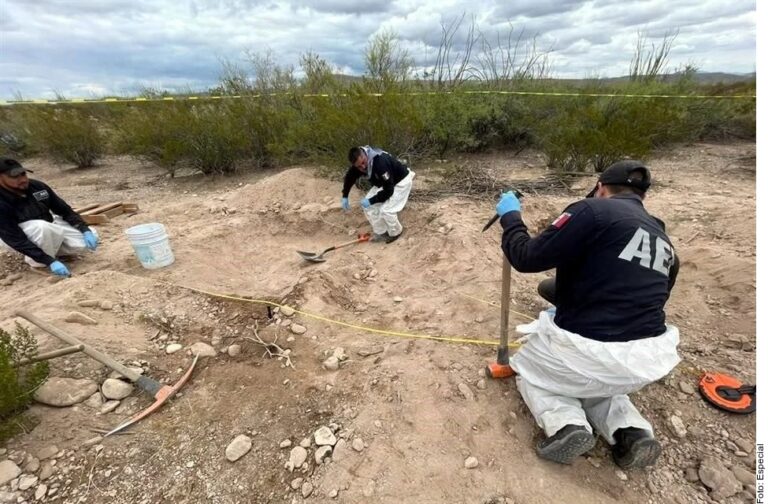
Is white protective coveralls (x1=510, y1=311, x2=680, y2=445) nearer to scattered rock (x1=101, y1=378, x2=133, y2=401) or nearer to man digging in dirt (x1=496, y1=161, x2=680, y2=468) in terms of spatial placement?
man digging in dirt (x1=496, y1=161, x2=680, y2=468)

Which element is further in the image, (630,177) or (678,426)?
(678,426)

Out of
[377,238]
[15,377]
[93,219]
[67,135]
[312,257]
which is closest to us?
[15,377]

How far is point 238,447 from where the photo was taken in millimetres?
1979

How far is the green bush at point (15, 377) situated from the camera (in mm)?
1821

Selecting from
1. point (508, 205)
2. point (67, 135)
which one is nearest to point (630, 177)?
point (508, 205)

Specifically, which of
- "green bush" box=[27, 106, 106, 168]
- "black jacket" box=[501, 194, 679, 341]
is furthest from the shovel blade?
"green bush" box=[27, 106, 106, 168]

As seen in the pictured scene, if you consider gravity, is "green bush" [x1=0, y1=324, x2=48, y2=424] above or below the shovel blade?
above

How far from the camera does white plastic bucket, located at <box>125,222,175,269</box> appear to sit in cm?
367

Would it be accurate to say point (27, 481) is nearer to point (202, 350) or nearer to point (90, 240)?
point (202, 350)

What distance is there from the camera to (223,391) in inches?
93.4

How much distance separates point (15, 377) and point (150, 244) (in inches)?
78.6

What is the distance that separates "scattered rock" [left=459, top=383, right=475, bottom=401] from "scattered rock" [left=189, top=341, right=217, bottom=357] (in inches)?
67.2

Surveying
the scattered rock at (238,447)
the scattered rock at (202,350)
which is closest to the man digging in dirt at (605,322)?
the scattered rock at (238,447)

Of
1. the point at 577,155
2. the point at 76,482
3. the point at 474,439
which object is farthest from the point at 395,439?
the point at 577,155
